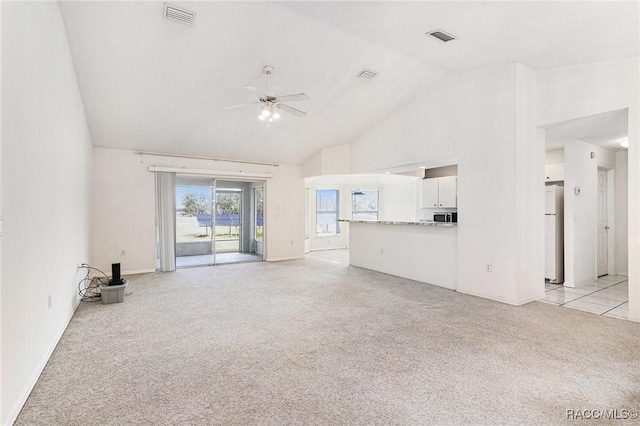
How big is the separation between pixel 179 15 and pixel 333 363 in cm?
375

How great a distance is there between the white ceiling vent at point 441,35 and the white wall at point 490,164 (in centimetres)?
111

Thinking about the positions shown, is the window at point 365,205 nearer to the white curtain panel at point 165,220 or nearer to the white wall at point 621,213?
the white curtain panel at point 165,220

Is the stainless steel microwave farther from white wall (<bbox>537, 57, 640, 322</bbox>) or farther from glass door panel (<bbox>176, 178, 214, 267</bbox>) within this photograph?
glass door panel (<bbox>176, 178, 214, 267</bbox>)

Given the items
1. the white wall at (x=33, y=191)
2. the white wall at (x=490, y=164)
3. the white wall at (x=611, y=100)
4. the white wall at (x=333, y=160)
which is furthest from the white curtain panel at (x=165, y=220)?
the white wall at (x=611, y=100)

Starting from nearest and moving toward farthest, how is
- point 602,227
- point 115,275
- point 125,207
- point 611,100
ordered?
1. point 611,100
2. point 115,275
3. point 602,227
4. point 125,207

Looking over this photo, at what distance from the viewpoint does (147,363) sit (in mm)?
2730

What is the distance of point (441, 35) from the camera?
3.90m

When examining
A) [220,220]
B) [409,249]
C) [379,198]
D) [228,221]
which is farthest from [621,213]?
[220,220]

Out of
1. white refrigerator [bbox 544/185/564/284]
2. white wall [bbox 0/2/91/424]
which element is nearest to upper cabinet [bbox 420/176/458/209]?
white refrigerator [bbox 544/185/564/284]

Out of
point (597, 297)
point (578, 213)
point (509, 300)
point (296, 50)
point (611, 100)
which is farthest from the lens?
point (578, 213)

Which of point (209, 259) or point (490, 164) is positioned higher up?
point (490, 164)

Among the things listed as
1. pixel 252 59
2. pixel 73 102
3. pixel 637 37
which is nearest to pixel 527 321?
pixel 637 37

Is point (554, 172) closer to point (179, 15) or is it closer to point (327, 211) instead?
point (327, 211)

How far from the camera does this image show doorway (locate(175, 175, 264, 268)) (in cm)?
876
